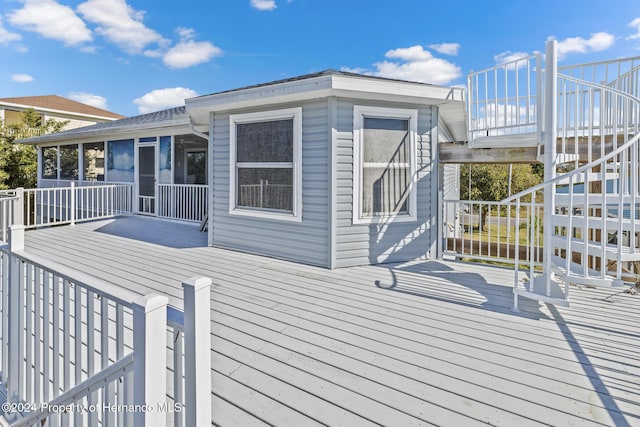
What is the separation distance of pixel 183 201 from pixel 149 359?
796cm

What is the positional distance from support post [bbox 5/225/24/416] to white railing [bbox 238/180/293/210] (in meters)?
3.25

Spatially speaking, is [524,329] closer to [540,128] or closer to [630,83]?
[540,128]

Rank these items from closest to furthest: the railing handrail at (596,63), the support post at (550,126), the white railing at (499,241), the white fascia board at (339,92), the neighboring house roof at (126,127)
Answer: the support post at (550,126) < the white railing at (499,241) < the railing handrail at (596,63) < the white fascia board at (339,92) < the neighboring house roof at (126,127)

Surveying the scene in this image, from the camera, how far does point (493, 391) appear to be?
194 cm

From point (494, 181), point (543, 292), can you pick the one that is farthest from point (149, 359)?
point (494, 181)

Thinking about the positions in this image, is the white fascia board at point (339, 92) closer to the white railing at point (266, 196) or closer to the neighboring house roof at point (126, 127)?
the white railing at point (266, 196)

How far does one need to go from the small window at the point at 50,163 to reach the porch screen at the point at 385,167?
1242 centimetres

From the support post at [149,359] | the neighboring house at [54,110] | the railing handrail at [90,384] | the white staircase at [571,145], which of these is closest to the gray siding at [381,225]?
the white staircase at [571,145]

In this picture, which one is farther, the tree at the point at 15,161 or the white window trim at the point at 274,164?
the tree at the point at 15,161

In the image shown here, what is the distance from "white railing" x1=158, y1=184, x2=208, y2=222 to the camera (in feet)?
27.0

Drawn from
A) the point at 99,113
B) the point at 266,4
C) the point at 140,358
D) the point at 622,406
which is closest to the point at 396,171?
the point at 622,406

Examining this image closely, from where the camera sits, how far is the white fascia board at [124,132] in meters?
8.21

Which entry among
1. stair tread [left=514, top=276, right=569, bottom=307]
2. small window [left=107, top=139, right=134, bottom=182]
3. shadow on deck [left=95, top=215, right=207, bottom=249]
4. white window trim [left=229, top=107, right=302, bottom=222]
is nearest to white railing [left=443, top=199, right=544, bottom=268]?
stair tread [left=514, top=276, right=569, bottom=307]

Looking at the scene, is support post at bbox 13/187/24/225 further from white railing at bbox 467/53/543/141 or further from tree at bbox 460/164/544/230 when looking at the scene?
tree at bbox 460/164/544/230
